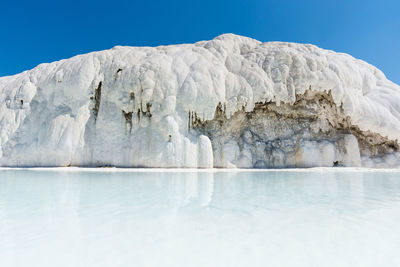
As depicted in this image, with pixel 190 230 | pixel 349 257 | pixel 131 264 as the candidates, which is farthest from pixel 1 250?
pixel 349 257

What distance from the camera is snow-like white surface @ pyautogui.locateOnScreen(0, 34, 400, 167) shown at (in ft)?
40.7

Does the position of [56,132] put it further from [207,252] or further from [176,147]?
[207,252]

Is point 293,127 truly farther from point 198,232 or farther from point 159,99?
point 198,232

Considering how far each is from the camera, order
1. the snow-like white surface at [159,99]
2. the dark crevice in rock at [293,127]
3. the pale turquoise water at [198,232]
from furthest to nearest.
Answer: the dark crevice in rock at [293,127]
the snow-like white surface at [159,99]
the pale turquoise water at [198,232]

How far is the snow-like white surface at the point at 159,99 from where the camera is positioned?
12.4 meters

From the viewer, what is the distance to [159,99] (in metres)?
12.6

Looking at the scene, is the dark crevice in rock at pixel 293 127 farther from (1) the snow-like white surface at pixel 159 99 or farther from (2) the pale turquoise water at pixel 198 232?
(2) the pale turquoise water at pixel 198 232

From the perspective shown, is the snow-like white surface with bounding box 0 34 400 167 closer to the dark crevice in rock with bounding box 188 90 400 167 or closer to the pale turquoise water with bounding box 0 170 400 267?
the dark crevice in rock with bounding box 188 90 400 167

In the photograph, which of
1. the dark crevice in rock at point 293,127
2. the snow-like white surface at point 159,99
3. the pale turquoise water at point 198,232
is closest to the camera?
the pale turquoise water at point 198,232

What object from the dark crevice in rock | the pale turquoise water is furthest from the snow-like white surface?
the pale turquoise water

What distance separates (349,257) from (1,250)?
8.99ft

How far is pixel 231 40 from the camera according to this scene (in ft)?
51.3

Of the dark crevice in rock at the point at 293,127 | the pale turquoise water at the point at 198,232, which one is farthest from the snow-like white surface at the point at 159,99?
the pale turquoise water at the point at 198,232

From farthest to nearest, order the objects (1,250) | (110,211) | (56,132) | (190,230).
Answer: (56,132) → (110,211) → (190,230) → (1,250)
